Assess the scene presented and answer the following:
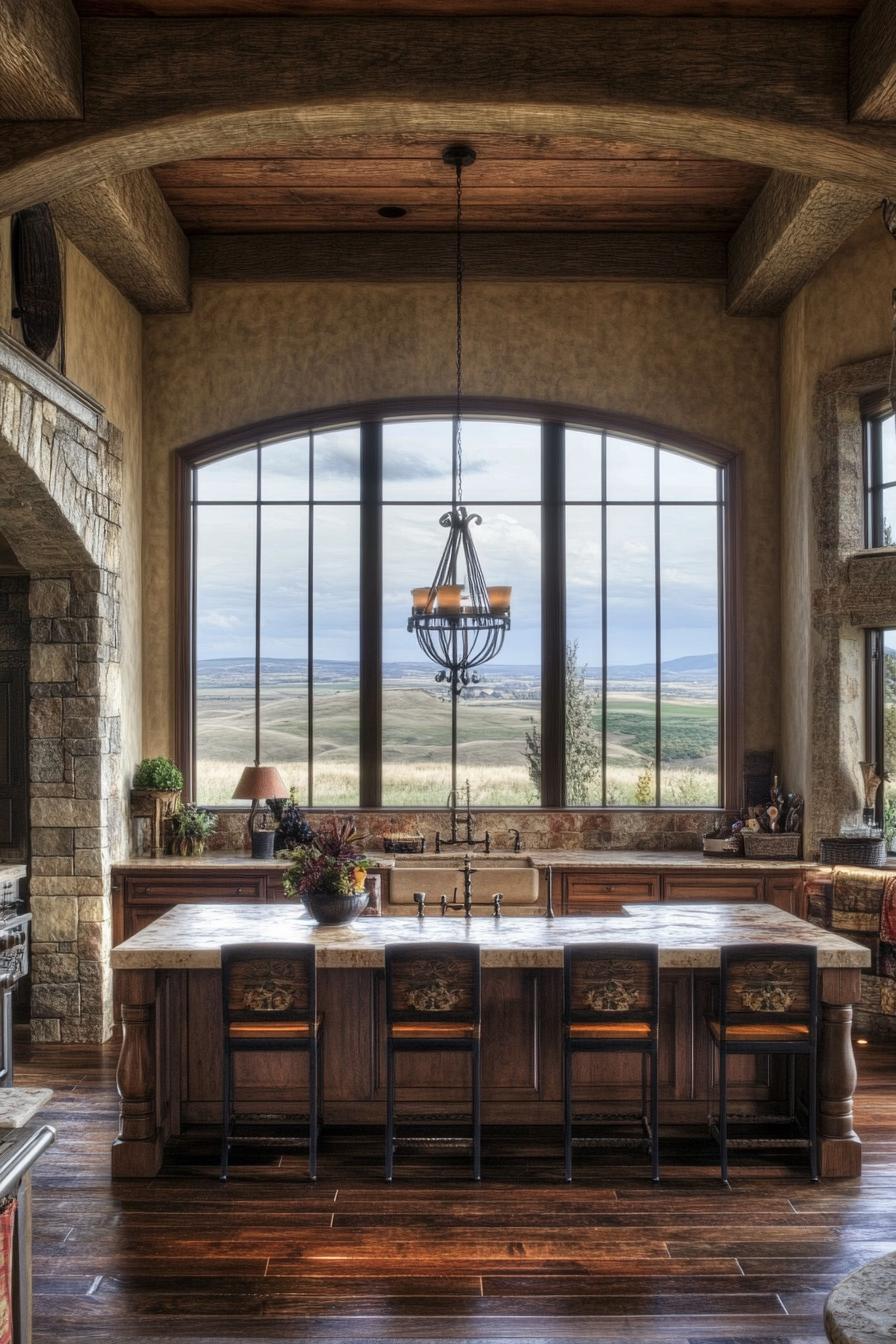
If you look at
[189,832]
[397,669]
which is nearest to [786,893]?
[397,669]

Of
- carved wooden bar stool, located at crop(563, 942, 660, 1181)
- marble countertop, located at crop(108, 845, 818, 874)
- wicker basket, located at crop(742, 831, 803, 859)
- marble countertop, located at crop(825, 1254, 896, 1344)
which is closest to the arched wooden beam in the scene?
carved wooden bar stool, located at crop(563, 942, 660, 1181)

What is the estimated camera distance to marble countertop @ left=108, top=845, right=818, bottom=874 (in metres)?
6.99

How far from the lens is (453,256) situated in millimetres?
7719

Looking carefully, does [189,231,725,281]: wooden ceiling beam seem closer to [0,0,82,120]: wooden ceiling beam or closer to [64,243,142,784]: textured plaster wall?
[64,243,142,784]: textured plaster wall

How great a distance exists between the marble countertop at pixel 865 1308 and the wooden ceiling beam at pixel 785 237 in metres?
4.91

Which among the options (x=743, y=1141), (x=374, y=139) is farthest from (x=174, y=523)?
(x=743, y=1141)

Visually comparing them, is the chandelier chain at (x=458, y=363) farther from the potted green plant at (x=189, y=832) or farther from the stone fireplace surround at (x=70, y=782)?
the potted green plant at (x=189, y=832)

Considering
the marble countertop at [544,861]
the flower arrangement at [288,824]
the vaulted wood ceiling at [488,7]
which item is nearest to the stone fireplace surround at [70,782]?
the marble countertop at [544,861]

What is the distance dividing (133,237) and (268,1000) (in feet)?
14.0

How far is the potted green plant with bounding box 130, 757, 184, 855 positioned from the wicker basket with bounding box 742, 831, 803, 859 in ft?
11.9

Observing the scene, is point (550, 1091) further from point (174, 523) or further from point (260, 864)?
point (174, 523)

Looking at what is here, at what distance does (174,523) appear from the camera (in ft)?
25.8

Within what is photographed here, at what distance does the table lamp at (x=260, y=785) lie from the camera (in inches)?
284

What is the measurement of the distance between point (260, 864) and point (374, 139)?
13.6 feet
